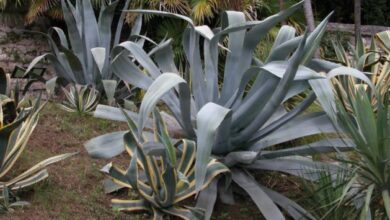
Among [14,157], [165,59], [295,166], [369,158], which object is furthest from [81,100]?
[369,158]

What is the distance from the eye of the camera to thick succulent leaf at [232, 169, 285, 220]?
3.28 m

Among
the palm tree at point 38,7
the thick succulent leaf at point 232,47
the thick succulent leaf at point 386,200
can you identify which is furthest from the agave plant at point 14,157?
the palm tree at point 38,7

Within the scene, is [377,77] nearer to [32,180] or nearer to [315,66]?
[315,66]

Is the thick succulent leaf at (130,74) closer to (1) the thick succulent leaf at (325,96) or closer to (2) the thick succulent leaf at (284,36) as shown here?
(2) the thick succulent leaf at (284,36)

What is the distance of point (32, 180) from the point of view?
3.48 meters

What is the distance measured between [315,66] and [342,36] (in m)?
6.53

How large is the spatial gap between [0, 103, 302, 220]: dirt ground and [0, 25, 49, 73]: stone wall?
3603mm

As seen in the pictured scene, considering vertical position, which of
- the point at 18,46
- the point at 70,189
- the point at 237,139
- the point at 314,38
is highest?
the point at 314,38

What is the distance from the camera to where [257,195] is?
3.42m

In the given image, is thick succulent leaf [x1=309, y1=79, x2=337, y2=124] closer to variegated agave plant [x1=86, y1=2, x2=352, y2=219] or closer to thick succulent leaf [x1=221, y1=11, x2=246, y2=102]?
variegated agave plant [x1=86, y1=2, x2=352, y2=219]

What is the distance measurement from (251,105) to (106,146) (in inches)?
36.2

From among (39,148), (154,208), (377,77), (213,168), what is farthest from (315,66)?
(39,148)

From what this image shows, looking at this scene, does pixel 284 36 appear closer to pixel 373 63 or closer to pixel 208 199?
pixel 208 199

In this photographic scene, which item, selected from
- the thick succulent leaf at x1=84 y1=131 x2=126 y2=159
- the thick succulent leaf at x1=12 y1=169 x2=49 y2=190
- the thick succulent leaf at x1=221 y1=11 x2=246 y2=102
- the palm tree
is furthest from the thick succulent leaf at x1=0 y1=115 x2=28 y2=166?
the palm tree
